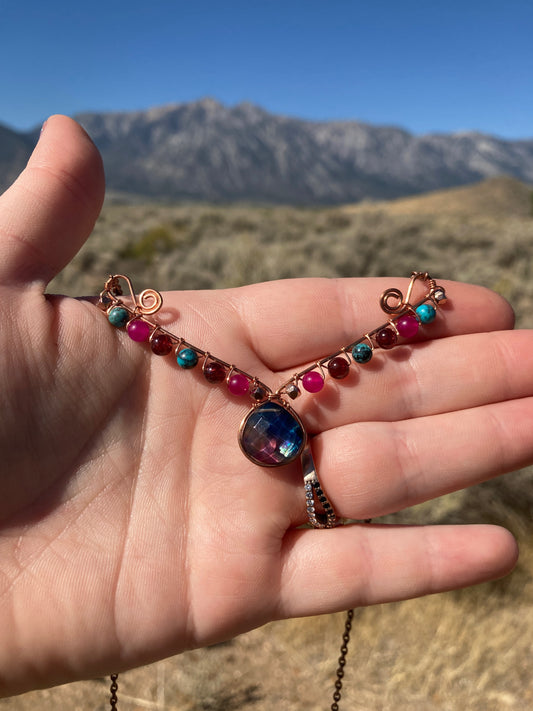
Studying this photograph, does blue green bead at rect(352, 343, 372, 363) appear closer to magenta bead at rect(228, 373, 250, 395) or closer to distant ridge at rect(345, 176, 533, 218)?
magenta bead at rect(228, 373, 250, 395)

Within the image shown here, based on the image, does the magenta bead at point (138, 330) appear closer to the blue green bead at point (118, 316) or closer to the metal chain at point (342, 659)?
the blue green bead at point (118, 316)

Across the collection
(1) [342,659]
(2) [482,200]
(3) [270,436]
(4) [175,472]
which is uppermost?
(2) [482,200]

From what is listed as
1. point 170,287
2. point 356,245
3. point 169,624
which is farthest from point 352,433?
point 356,245

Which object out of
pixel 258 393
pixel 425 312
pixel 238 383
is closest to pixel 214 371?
pixel 238 383

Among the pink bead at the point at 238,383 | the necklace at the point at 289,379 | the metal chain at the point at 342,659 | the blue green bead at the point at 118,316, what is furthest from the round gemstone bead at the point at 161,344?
the metal chain at the point at 342,659

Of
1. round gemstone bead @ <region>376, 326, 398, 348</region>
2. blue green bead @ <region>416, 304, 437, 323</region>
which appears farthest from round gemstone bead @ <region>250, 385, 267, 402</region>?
blue green bead @ <region>416, 304, 437, 323</region>

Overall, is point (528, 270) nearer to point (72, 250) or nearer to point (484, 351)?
point (484, 351)

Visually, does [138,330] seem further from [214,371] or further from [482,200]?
[482,200]
